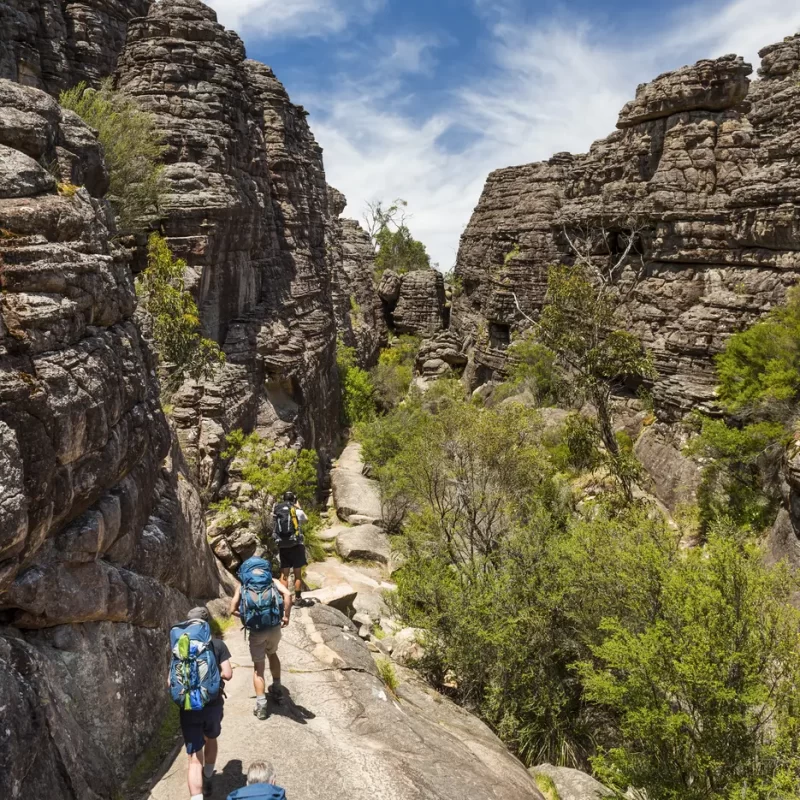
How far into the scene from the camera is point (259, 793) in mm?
5371

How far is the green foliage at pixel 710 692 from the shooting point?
32.8 ft

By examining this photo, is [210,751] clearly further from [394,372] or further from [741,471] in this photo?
[394,372]

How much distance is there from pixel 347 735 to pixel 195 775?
9.74 ft

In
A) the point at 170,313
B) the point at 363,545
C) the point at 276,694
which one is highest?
the point at 170,313

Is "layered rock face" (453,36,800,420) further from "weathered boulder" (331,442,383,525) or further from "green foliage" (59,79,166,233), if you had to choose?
"green foliage" (59,79,166,233)

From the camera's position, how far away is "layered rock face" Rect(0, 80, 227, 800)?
21.8ft

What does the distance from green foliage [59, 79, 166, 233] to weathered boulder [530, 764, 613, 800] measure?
21.6m

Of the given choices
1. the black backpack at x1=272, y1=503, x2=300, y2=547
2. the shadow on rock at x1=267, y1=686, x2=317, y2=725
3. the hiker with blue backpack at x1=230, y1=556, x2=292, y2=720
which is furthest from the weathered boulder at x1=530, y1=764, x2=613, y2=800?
the black backpack at x1=272, y1=503, x2=300, y2=547

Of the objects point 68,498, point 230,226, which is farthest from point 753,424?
point 230,226

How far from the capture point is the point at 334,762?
837 centimetres

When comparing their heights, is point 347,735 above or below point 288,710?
below

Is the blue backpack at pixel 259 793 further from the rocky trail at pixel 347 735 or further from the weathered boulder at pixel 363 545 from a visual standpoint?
the weathered boulder at pixel 363 545

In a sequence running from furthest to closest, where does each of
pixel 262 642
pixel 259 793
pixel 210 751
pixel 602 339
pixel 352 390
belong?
pixel 352 390 < pixel 602 339 < pixel 262 642 < pixel 210 751 < pixel 259 793

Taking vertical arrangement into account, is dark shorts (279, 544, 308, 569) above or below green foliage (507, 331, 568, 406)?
below
